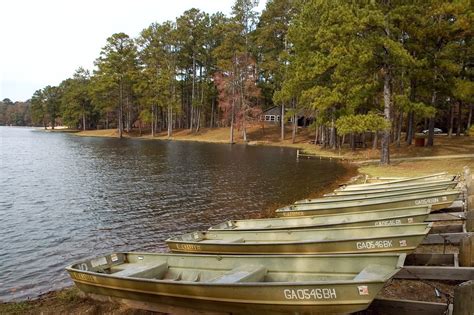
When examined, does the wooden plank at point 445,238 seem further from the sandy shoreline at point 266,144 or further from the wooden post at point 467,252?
the sandy shoreline at point 266,144

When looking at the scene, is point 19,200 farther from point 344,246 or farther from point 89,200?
point 344,246

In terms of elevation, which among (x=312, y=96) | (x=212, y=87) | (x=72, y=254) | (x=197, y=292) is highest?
(x=212, y=87)

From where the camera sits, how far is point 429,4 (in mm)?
30125

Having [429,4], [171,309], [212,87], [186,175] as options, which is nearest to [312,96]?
[429,4]

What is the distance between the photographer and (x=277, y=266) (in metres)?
7.69

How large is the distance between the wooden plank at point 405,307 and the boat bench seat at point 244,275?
2.11 metres

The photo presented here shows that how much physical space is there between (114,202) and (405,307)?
57.1 feet

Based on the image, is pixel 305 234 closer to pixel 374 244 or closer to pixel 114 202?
pixel 374 244

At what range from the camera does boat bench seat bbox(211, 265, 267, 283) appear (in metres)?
7.06

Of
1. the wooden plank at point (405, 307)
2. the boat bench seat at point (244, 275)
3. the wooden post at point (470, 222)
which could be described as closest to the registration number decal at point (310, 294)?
the boat bench seat at point (244, 275)

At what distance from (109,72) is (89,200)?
72.9m

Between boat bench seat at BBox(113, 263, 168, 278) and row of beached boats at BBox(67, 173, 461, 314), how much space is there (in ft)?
0.07

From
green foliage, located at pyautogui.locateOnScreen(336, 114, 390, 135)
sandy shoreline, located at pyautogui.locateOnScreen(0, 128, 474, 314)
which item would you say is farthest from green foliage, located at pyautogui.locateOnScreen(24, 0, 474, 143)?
sandy shoreline, located at pyautogui.locateOnScreen(0, 128, 474, 314)

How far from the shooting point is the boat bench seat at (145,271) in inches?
331
